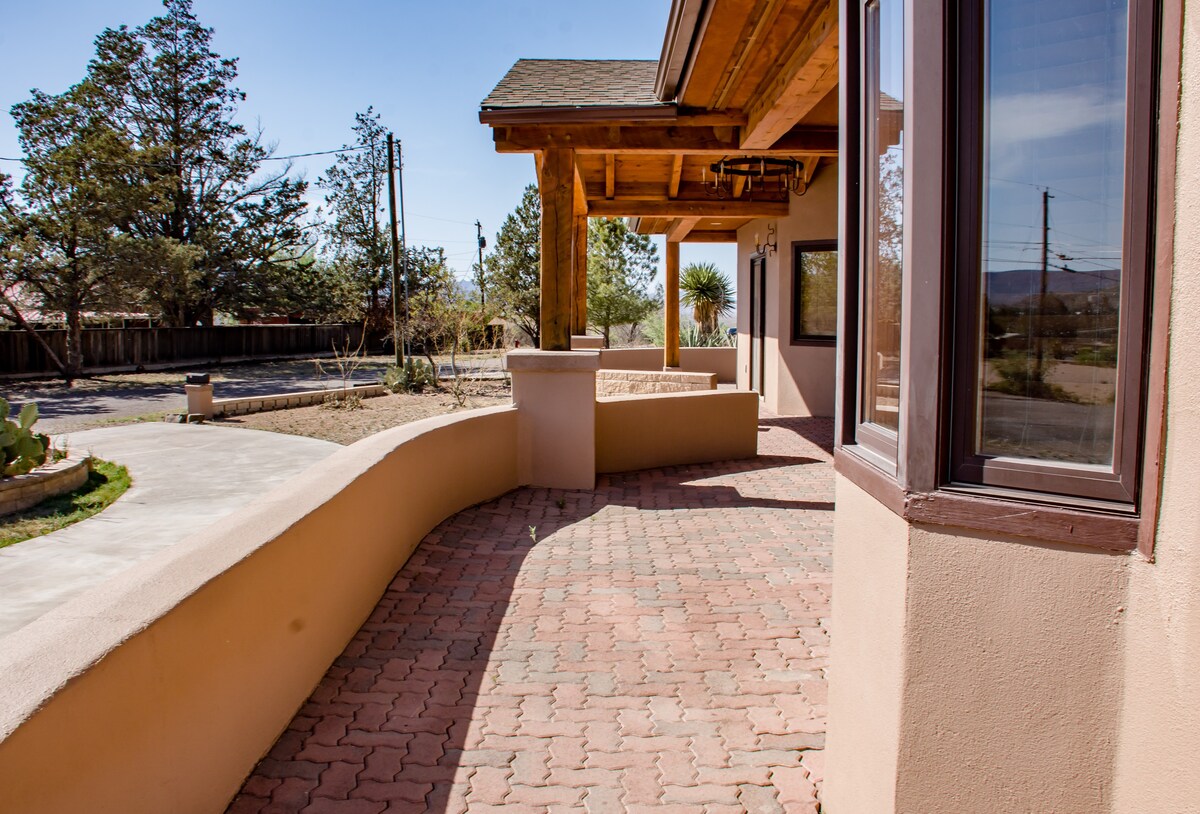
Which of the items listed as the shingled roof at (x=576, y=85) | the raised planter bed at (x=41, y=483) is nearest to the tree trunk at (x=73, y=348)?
the raised planter bed at (x=41, y=483)

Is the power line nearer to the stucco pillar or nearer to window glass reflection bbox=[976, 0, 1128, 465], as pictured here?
the stucco pillar

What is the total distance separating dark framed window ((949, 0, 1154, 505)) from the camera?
5.44 ft

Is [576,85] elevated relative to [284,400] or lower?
elevated

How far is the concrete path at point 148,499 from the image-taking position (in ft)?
20.4

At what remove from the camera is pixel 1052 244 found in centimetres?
179

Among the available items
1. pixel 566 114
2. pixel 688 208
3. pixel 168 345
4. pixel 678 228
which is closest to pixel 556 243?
pixel 566 114

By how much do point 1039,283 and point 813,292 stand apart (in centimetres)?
1061

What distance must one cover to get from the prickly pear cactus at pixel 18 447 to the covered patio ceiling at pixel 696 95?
21.0ft

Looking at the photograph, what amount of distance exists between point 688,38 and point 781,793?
525 centimetres

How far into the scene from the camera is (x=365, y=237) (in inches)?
1703

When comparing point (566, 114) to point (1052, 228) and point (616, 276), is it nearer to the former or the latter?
point (1052, 228)

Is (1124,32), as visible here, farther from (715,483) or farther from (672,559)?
(715,483)

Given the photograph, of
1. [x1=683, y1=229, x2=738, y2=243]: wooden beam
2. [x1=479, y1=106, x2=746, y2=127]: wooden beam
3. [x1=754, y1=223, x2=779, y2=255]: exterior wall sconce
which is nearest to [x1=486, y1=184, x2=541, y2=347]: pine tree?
[x1=683, y1=229, x2=738, y2=243]: wooden beam

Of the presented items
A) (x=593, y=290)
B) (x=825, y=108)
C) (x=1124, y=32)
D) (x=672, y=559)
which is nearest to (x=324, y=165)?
(x=593, y=290)
